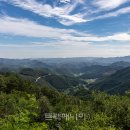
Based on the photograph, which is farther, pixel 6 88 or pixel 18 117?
pixel 6 88

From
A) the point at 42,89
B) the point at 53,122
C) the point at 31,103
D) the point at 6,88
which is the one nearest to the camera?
the point at 31,103

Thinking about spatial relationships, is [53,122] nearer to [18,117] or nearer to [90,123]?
[90,123]

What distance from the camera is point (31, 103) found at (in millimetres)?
30500

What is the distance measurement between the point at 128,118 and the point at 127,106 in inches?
115

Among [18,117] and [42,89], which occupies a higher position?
[18,117]

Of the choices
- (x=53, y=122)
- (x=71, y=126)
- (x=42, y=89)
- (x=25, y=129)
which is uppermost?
(x=25, y=129)

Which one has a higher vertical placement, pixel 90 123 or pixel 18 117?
pixel 18 117

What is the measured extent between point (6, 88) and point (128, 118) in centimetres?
10242

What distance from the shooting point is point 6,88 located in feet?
430

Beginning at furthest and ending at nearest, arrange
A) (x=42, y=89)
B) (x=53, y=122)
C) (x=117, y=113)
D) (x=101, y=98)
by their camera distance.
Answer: (x=42, y=89) < (x=101, y=98) < (x=117, y=113) < (x=53, y=122)

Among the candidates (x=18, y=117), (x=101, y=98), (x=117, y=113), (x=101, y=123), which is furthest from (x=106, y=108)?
(x=18, y=117)

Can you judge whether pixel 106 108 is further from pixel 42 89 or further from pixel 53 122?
pixel 42 89

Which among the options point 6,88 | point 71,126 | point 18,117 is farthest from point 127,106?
point 6,88

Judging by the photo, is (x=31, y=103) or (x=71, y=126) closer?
(x=71, y=126)
